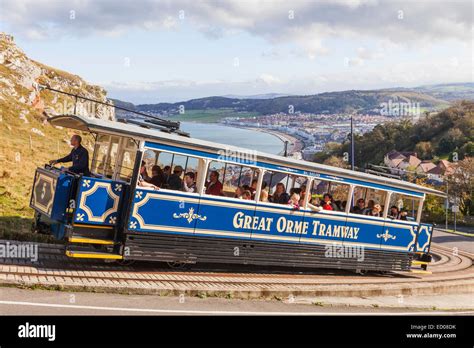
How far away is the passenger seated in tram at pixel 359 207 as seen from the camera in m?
15.9

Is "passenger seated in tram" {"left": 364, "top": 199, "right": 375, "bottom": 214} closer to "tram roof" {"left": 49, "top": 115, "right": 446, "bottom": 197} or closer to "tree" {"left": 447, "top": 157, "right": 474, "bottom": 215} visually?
"tram roof" {"left": 49, "top": 115, "right": 446, "bottom": 197}

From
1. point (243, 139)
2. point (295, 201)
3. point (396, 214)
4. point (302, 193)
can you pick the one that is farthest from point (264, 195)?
point (243, 139)

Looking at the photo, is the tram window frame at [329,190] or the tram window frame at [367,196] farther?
the tram window frame at [367,196]

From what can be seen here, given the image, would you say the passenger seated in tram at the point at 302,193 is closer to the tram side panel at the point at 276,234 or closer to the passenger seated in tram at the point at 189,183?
the tram side panel at the point at 276,234

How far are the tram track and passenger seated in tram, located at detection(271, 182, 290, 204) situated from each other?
1.87 metres

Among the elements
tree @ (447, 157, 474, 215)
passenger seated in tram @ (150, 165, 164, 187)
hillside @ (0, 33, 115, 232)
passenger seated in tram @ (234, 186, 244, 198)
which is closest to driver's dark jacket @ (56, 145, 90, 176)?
passenger seated in tram @ (150, 165, 164, 187)

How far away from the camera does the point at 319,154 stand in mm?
112750

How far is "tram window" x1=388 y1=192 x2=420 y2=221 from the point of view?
55.3ft

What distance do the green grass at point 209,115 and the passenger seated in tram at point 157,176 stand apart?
4421 inches

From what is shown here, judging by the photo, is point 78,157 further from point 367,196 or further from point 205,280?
point 367,196

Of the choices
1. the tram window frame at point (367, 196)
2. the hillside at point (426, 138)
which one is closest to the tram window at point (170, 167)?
the tram window frame at point (367, 196)
